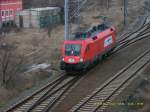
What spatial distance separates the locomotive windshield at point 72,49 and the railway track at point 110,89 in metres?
3.13

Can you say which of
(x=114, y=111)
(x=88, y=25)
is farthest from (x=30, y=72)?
(x=88, y=25)

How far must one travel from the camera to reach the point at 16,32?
5534 centimetres

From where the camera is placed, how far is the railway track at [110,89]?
23902mm

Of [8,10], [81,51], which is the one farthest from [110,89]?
[8,10]

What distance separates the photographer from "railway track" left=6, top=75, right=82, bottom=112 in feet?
79.7

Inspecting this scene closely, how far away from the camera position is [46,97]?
25969 millimetres

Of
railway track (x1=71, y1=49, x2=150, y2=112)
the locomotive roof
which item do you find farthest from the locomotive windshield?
railway track (x1=71, y1=49, x2=150, y2=112)

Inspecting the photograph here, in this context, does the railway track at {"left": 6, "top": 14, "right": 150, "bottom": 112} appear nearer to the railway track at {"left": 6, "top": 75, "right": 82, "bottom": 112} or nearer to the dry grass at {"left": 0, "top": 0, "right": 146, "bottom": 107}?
the railway track at {"left": 6, "top": 75, "right": 82, "bottom": 112}

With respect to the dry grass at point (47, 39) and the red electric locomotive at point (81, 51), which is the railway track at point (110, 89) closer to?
the red electric locomotive at point (81, 51)

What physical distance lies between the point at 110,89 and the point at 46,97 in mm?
3905

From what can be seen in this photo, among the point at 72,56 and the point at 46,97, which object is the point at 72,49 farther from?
the point at 46,97

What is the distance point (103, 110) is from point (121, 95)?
2.86 metres

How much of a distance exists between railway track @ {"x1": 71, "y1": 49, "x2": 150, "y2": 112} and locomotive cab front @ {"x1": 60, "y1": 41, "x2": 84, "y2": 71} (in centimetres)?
272

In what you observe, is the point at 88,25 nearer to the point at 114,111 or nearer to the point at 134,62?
the point at 134,62
